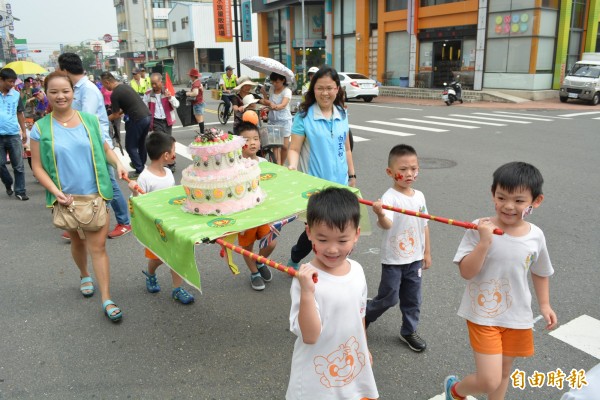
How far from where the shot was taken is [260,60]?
732 centimetres

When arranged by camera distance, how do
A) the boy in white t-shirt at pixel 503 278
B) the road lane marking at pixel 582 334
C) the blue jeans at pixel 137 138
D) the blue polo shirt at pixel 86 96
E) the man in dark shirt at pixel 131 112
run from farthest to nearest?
the blue jeans at pixel 137 138
the man in dark shirt at pixel 131 112
the blue polo shirt at pixel 86 96
the road lane marking at pixel 582 334
the boy in white t-shirt at pixel 503 278

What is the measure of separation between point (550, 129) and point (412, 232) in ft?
39.9

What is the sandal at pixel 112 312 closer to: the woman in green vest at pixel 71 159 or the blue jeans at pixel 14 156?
the woman in green vest at pixel 71 159

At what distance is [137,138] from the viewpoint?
7895mm

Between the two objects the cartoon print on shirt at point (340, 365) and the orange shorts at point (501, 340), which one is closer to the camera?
the cartoon print on shirt at point (340, 365)

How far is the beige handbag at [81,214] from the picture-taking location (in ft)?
12.0

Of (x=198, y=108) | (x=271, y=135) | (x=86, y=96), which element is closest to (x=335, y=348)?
(x=86, y=96)

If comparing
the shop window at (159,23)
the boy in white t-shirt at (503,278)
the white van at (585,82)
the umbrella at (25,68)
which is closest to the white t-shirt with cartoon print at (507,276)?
the boy in white t-shirt at (503,278)

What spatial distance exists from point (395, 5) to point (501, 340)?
29670mm

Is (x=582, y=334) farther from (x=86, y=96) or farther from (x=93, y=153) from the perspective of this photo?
(x=86, y=96)

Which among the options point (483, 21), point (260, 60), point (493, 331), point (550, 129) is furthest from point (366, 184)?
point (483, 21)

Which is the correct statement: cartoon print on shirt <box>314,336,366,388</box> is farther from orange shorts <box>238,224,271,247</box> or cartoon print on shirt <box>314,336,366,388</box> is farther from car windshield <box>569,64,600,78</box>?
car windshield <box>569,64,600,78</box>

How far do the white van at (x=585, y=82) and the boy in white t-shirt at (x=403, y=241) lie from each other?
20.8 meters

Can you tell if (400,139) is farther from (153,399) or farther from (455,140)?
(153,399)
